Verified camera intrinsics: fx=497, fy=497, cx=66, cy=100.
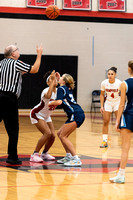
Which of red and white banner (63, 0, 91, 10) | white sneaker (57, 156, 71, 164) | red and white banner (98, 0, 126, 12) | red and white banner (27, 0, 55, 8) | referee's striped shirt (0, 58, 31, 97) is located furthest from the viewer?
red and white banner (98, 0, 126, 12)

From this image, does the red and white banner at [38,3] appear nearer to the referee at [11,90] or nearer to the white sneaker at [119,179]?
the referee at [11,90]

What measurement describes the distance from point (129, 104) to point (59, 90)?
6.07 ft

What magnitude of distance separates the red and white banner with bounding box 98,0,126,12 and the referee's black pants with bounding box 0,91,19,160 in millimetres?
15392

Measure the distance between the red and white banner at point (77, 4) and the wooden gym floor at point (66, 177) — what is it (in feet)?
Answer: 39.3

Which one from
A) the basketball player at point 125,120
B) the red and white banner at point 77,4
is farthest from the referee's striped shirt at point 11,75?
the red and white banner at point 77,4

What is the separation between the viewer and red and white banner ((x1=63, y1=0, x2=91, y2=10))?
2270 cm

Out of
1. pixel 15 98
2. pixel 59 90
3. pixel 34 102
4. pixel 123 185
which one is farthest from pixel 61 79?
pixel 34 102

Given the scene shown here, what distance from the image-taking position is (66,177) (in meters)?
7.57

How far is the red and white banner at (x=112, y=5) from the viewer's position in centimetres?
2331

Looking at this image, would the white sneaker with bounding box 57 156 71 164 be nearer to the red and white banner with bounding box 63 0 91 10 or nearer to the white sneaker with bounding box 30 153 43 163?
the white sneaker with bounding box 30 153 43 163

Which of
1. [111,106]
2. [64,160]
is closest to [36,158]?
[64,160]

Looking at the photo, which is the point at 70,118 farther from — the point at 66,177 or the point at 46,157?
the point at 66,177

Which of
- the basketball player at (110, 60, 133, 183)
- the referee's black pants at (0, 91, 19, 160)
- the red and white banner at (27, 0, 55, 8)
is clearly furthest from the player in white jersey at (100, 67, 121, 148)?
the red and white banner at (27, 0, 55, 8)

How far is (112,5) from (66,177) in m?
17.1
